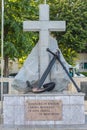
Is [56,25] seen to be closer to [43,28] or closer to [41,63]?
[43,28]

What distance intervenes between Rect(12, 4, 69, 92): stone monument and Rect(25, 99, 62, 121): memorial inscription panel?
906 mm

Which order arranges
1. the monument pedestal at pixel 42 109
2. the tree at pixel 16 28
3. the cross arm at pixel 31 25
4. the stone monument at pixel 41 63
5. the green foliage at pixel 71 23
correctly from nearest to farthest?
1. the monument pedestal at pixel 42 109
2. the stone monument at pixel 41 63
3. the cross arm at pixel 31 25
4. the tree at pixel 16 28
5. the green foliage at pixel 71 23

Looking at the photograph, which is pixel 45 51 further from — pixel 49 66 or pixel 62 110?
pixel 62 110

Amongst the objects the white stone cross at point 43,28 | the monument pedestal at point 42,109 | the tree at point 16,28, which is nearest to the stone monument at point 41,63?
the white stone cross at point 43,28

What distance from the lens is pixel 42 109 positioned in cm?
1237

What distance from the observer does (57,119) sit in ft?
40.6

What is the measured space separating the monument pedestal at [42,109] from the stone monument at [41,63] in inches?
33.3

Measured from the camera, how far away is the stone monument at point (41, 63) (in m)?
13.2

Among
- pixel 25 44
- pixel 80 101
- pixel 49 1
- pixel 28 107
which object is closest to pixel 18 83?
pixel 28 107

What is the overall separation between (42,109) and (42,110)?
3 centimetres

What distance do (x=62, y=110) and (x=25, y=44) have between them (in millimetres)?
15014

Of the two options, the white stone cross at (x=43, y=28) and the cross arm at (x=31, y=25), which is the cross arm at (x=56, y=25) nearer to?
the white stone cross at (x=43, y=28)

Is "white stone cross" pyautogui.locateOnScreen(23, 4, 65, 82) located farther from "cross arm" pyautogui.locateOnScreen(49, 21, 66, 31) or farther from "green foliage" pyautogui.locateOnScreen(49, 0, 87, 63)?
"green foliage" pyautogui.locateOnScreen(49, 0, 87, 63)

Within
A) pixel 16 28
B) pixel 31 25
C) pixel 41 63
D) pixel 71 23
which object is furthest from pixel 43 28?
pixel 71 23
